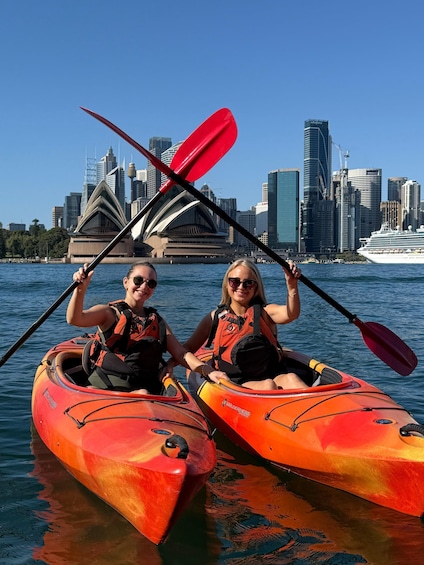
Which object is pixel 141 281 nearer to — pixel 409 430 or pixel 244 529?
pixel 244 529

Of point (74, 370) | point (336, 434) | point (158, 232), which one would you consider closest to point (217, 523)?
point (336, 434)

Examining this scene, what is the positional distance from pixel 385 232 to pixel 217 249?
2450cm

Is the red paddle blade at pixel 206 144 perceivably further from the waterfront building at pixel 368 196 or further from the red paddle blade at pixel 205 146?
the waterfront building at pixel 368 196

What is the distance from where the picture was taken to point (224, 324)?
17.0 feet

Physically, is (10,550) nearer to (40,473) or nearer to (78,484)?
(78,484)

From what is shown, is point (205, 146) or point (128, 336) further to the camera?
point (205, 146)

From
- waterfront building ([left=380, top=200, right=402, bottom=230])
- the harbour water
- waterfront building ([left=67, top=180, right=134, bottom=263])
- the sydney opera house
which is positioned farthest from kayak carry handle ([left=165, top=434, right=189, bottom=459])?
waterfront building ([left=380, top=200, right=402, bottom=230])

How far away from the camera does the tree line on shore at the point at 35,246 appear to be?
108250mm

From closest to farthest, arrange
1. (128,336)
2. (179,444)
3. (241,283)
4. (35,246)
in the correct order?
(179,444) → (128,336) → (241,283) → (35,246)

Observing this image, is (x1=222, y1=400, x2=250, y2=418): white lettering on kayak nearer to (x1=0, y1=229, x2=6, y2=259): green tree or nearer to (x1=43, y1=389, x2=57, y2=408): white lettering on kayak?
(x1=43, y1=389, x2=57, y2=408): white lettering on kayak

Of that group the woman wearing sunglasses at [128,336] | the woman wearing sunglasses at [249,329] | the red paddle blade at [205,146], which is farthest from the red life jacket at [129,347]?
the red paddle blade at [205,146]

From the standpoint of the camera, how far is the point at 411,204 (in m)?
164

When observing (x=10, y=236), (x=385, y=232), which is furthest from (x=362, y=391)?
(x=10, y=236)

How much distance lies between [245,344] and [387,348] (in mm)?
1832
